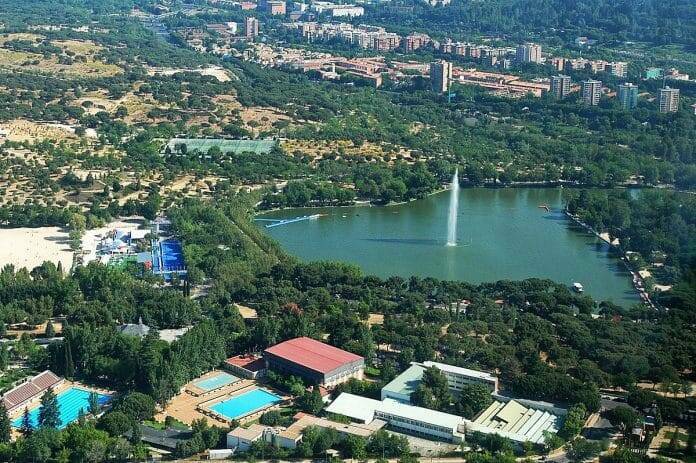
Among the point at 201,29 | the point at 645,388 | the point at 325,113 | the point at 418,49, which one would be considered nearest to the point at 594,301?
→ the point at 645,388

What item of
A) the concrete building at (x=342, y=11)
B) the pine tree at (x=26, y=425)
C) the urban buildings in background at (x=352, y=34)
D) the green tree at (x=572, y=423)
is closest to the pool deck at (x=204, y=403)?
the pine tree at (x=26, y=425)

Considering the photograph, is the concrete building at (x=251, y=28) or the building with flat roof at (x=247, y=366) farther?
the concrete building at (x=251, y=28)

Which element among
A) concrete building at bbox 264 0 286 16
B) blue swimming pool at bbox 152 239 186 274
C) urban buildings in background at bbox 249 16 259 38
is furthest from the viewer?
concrete building at bbox 264 0 286 16

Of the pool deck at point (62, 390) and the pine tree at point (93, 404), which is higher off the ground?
the pine tree at point (93, 404)

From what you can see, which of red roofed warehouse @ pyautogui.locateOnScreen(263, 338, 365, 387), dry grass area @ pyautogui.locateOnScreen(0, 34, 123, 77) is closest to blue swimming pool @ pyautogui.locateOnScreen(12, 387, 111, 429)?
red roofed warehouse @ pyautogui.locateOnScreen(263, 338, 365, 387)

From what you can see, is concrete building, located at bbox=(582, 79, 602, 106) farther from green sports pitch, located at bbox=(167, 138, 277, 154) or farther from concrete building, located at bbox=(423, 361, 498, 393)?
concrete building, located at bbox=(423, 361, 498, 393)

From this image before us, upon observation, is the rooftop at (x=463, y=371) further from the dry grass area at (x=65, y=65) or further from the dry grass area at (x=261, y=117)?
the dry grass area at (x=65, y=65)

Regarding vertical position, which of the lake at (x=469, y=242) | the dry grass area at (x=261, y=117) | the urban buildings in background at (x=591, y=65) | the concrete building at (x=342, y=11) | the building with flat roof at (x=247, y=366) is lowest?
the lake at (x=469, y=242)
